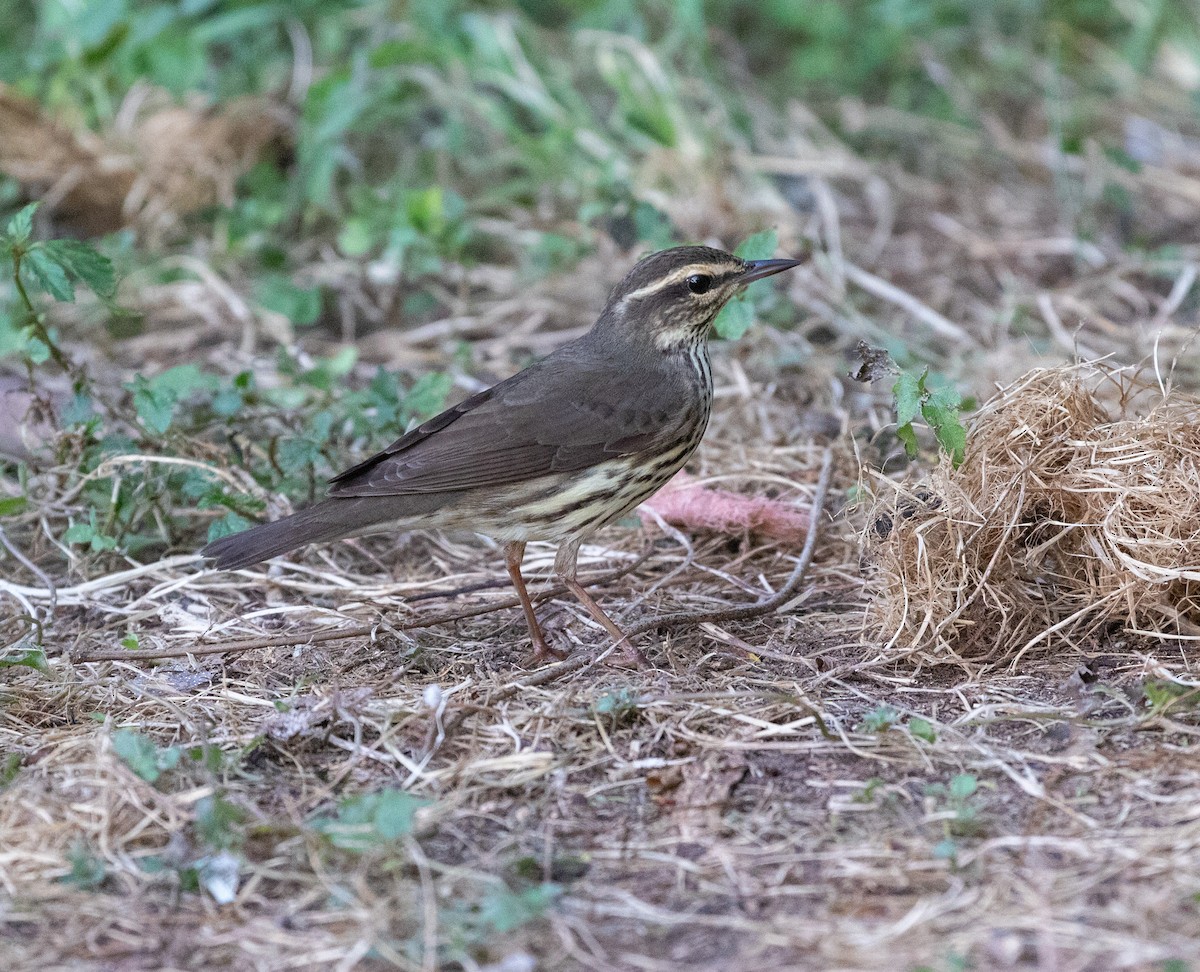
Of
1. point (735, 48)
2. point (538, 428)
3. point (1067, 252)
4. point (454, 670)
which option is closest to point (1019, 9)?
point (735, 48)

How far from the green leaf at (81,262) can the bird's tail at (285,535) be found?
1.21 m

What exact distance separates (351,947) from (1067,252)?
22.6 feet

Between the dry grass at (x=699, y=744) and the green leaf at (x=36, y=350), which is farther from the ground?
the green leaf at (x=36, y=350)

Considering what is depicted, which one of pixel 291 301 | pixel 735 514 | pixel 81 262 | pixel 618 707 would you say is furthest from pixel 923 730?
pixel 291 301

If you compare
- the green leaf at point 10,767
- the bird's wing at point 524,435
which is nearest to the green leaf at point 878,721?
the bird's wing at point 524,435

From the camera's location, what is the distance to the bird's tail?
5.01 metres

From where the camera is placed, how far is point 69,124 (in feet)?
29.9

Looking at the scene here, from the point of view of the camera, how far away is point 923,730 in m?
4.32

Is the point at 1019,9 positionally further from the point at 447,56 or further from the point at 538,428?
the point at 538,428

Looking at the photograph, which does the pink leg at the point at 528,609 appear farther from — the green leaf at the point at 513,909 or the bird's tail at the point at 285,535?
the green leaf at the point at 513,909

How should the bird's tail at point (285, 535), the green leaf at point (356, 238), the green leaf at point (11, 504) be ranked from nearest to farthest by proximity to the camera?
the bird's tail at point (285, 535), the green leaf at point (11, 504), the green leaf at point (356, 238)

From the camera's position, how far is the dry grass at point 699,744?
11.5 feet

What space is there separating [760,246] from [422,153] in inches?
164

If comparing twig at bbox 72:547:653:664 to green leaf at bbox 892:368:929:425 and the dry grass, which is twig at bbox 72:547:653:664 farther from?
green leaf at bbox 892:368:929:425
